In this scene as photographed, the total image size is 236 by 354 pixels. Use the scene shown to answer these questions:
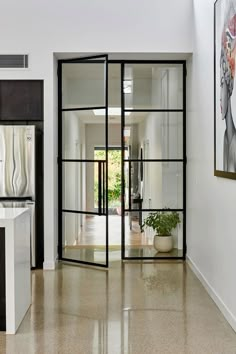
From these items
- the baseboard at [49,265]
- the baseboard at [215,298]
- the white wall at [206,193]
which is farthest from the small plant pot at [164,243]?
the baseboard at [49,265]

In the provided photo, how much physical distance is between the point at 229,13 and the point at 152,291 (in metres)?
2.77

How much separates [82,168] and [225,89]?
2.86 m

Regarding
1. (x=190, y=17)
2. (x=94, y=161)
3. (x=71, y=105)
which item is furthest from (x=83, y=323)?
(x=190, y=17)

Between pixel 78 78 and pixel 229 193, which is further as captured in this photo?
pixel 78 78

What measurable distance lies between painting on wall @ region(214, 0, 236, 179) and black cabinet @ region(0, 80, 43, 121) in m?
2.54

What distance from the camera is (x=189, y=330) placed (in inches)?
164

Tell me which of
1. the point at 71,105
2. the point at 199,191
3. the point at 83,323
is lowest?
the point at 83,323

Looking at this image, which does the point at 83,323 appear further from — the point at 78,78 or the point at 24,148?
the point at 78,78

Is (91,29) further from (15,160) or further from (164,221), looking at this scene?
(164,221)

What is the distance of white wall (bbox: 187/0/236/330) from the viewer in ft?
14.4

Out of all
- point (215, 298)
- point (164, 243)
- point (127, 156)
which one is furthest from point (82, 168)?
point (215, 298)

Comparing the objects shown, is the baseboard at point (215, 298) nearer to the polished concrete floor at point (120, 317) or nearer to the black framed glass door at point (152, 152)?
the polished concrete floor at point (120, 317)

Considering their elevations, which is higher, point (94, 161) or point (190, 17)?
point (190, 17)

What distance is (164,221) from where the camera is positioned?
709cm
